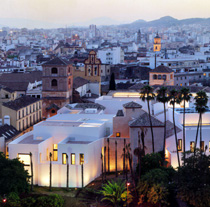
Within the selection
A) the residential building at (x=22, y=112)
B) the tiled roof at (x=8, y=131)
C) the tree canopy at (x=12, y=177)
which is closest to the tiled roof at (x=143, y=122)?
the tree canopy at (x=12, y=177)

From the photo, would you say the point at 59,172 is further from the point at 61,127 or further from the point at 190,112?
the point at 190,112

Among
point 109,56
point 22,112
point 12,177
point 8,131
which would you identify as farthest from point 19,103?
point 109,56

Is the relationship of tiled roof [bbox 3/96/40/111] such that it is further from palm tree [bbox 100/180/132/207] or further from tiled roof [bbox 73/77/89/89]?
palm tree [bbox 100/180/132/207]

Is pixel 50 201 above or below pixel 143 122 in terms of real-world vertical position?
below

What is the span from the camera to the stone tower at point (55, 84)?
53.6 meters

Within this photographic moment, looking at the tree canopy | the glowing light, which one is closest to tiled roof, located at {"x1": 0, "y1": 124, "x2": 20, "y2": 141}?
the tree canopy

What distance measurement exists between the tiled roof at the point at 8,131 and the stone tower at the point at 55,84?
10.4 metres

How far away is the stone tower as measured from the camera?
53.6 meters

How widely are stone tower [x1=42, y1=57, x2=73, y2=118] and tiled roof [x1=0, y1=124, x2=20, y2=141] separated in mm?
10415

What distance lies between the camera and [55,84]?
5422cm

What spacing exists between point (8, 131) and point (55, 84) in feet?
44.1

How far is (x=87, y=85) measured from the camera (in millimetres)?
62438

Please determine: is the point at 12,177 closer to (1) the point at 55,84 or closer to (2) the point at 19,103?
(2) the point at 19,103

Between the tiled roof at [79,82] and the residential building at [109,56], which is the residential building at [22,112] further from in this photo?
the residential building at [109,56]
